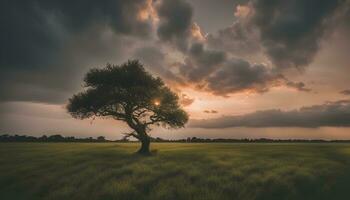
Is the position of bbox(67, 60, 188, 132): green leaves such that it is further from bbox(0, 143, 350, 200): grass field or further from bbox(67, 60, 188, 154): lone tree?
bbox(0, 143, 350, 200): grass field

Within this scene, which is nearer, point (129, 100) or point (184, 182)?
point (184, 182)

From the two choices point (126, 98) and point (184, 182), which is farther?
point (126, 98)

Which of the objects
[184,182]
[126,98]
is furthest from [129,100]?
[184,182]

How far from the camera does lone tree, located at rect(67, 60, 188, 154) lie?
4534 cm

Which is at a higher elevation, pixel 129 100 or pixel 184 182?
pixel 129 100

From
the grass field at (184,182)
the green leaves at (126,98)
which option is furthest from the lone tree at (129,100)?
the grass field at (184,182)

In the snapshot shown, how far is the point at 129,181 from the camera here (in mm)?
24719

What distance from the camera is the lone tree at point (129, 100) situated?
45.3 meters

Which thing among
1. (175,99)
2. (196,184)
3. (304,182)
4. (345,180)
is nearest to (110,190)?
(196,184)

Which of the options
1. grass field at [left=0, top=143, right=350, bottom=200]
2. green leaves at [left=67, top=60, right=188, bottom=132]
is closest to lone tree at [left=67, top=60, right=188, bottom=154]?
green leaves at [left=67, top=60, right=188, bottom=132]

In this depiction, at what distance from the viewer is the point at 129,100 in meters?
45.1

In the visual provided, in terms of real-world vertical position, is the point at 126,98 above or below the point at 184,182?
above

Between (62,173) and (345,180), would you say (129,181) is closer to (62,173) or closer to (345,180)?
(62,173)

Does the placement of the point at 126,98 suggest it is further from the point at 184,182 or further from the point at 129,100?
the point at 184,182
